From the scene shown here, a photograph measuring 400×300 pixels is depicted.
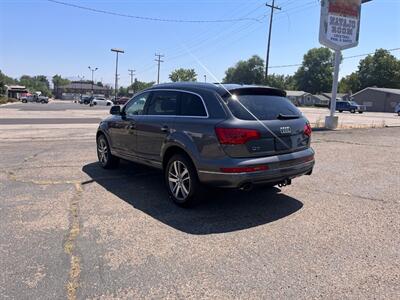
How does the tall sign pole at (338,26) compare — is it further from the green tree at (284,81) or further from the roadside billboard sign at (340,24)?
the green tree at (284,81)

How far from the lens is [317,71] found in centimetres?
12344

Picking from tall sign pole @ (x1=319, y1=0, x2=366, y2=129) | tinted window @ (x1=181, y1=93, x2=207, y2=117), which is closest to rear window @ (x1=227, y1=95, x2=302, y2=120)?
tinted window @ (x1=181, y1=93, x2=207, y2=117)

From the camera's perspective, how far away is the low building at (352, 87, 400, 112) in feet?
231

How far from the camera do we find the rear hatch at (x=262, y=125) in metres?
4.69

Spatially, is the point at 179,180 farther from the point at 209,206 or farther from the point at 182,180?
the point at 209,206

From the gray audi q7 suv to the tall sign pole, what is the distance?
1465 centimetres

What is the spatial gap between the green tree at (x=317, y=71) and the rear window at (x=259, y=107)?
4884 inches

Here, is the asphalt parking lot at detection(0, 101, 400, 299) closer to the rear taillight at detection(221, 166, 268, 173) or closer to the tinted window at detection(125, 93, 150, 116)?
the rear taillight at detection(221, 166, 268, 173)

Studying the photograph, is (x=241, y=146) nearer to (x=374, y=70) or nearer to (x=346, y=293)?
(x=346, y=293)

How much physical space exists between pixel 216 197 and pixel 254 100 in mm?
1611

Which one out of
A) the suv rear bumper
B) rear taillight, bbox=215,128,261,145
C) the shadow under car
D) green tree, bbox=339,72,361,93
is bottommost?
the shadow under car

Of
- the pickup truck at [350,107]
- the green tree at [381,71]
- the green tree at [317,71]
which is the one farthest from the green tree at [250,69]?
the pickup truck at [350,107]

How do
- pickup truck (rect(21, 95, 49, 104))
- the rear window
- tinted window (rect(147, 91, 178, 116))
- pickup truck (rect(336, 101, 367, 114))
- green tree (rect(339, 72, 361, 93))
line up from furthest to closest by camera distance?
1. green tree (rect(339, 72, 361, 93))
2. pickup truck (rect(21, 95, 49, 104))
3. pickup truck (rect(336, 101, 367, 114))
4. tinted window (rect(147, 91, 178, 116))
5. the rear window

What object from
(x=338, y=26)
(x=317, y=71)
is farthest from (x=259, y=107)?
(x=317, y=71)
